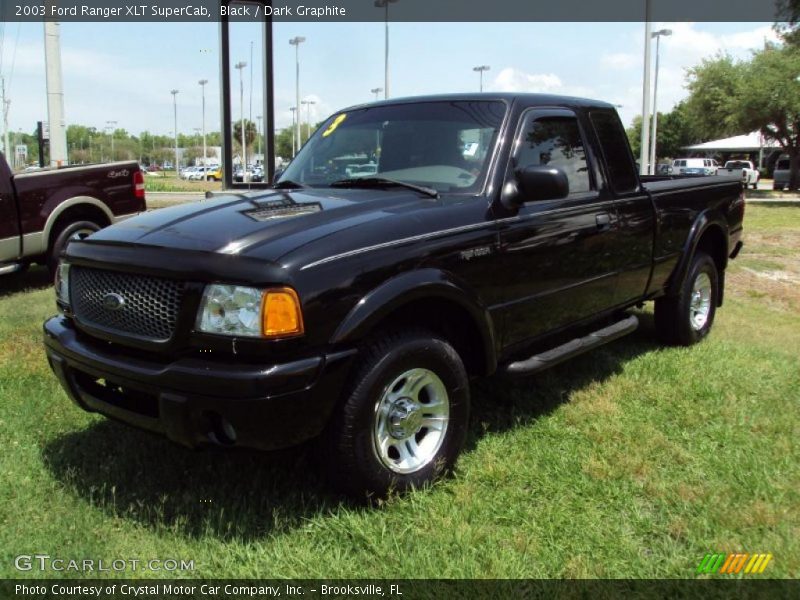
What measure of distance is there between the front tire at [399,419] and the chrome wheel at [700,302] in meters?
3.36

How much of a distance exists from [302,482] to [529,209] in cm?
188

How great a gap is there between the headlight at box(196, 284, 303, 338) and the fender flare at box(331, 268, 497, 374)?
22 centimetres

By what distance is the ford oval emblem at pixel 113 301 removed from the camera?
10.1 feet

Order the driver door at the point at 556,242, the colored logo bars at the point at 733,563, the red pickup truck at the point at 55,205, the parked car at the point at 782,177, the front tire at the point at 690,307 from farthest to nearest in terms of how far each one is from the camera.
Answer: the parked car at the point at 782,177 < the red pickup truck at the point at 55,205 < the front tire at the point at 690,307 < the driver door at the point at 556,242 < the colored logo bars at the point at 733,563

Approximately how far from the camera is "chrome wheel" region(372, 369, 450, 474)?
10.3ft

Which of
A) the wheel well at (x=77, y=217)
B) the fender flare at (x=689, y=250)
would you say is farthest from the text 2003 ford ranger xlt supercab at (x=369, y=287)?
the wheel well at (x=77, y=217)

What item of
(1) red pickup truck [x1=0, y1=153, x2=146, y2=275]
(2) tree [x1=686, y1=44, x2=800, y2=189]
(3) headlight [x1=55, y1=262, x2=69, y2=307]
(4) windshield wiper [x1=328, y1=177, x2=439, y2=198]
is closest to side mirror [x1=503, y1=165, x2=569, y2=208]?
(4) windshield wiper [x1=328, y1=177, x2=439, y2=198]

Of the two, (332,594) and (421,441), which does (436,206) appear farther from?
(332,594)

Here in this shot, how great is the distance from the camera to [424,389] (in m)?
3.38

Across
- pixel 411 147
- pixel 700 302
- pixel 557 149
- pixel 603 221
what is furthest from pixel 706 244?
pixel 411 147

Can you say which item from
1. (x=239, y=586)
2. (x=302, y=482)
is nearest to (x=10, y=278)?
(x=302, y=482)

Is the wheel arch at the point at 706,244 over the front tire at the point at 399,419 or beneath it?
over

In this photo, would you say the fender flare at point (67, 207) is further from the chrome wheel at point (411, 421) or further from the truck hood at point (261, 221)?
the chrome wheel at point (411, 421)

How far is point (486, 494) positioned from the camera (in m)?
3.35
